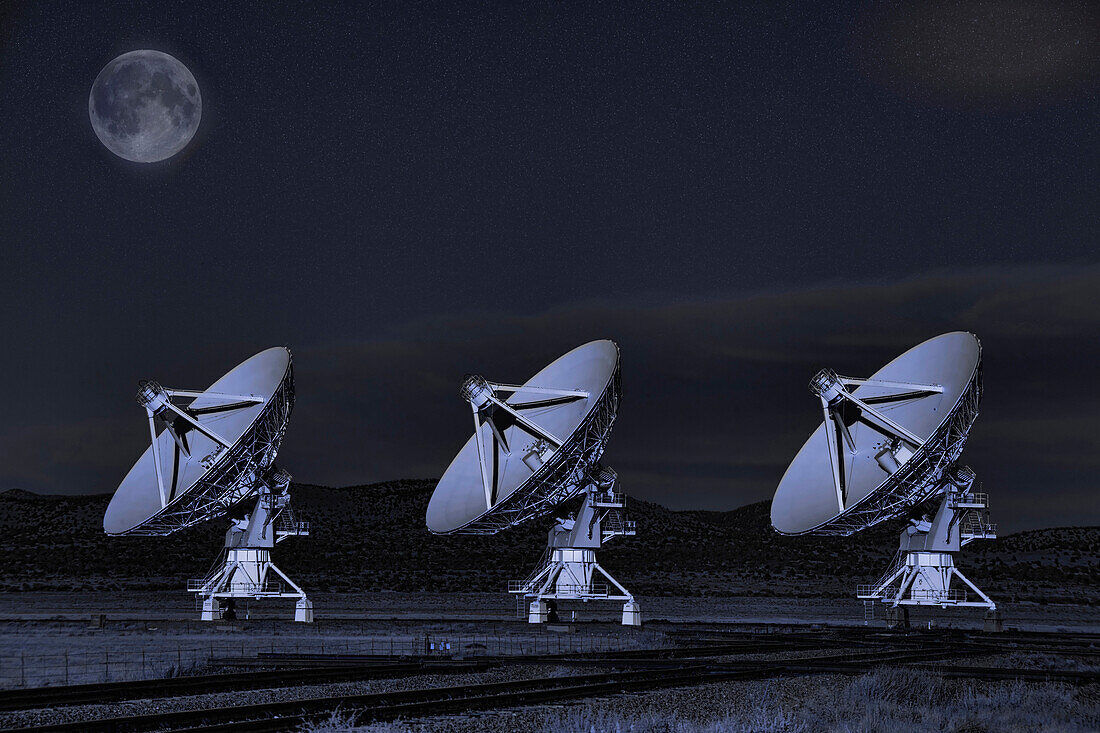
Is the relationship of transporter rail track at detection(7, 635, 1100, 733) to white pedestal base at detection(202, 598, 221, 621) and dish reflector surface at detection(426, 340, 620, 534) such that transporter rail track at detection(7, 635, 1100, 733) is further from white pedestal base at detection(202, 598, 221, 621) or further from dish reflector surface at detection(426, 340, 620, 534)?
white pedestal base at detection(202, 598, 221, 621)

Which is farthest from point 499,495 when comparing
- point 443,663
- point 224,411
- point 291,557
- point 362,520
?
point 362,520

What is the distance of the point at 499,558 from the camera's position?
338 feet

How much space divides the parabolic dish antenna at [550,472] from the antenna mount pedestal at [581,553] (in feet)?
0.12

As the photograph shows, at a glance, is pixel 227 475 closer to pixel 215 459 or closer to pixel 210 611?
pixel 215 459

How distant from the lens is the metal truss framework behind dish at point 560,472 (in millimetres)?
43500

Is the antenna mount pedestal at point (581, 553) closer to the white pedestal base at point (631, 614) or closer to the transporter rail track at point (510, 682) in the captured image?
the white pedestal base at point (631, 614)

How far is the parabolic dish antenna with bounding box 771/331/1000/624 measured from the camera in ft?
144

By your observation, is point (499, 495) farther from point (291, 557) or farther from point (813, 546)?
point (813, 546)

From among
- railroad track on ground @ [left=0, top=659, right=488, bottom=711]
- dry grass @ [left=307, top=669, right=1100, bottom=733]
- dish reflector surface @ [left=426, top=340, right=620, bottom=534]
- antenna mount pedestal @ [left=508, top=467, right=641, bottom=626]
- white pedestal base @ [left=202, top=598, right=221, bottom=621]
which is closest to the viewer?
dry grass @ [left=307, top=669, right=1100, bottom=733]

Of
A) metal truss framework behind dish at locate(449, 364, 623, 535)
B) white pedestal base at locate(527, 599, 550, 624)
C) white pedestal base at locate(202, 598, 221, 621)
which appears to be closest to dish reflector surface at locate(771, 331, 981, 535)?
metal truss framework behind dish at locate(449, 364, 623, 535)

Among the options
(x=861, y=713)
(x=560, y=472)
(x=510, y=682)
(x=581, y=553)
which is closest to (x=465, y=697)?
(x=510, y=682)

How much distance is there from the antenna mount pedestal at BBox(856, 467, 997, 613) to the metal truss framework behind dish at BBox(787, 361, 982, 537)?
8.44 feet

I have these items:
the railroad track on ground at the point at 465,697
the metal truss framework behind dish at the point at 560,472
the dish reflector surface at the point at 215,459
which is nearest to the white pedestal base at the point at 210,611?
the dish reflector surface at the point at 215,459

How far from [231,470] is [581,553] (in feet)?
41.9
